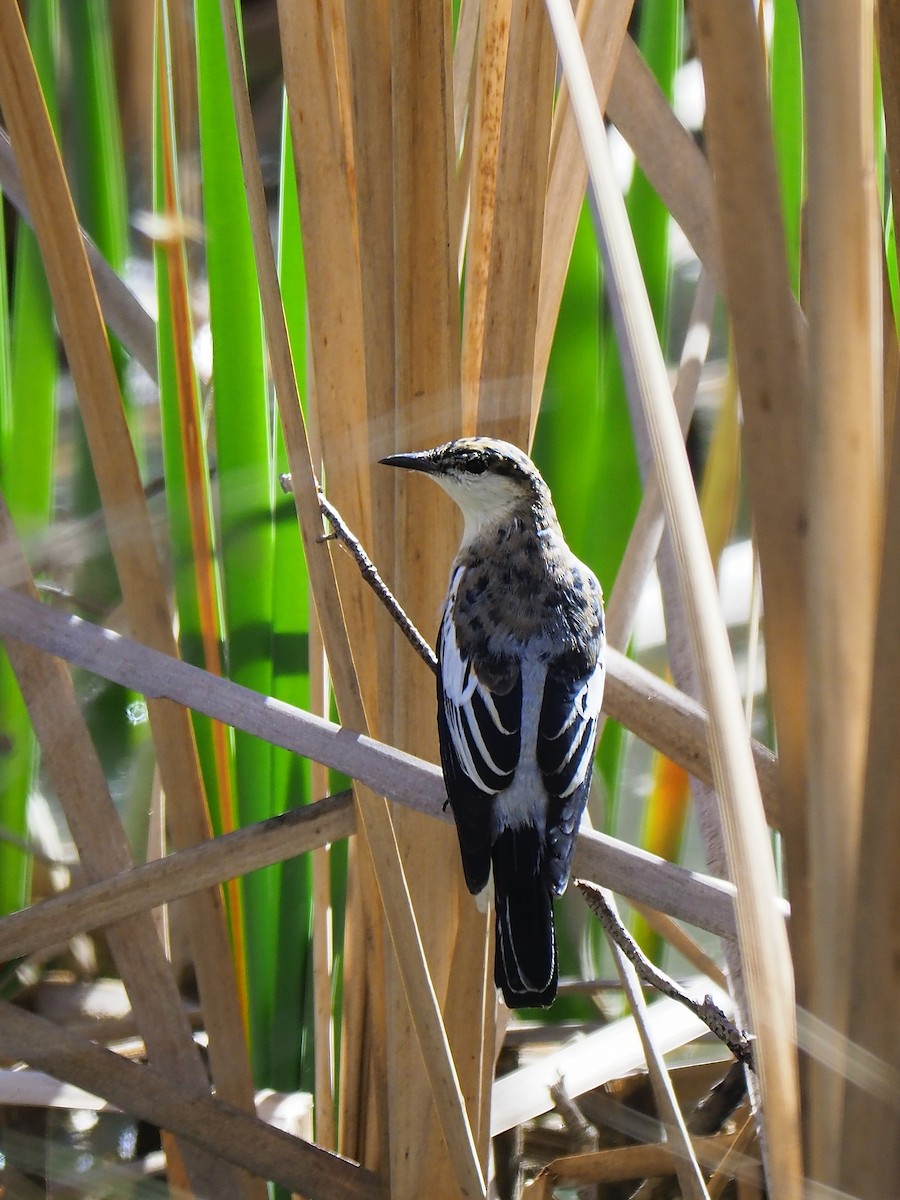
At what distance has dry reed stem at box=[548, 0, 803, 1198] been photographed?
68 cm

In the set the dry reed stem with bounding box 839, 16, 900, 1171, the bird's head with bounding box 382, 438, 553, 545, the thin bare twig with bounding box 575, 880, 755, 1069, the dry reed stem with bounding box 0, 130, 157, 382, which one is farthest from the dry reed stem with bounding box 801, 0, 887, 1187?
the dry reed stem with bounding box 0, 130, 157, 382

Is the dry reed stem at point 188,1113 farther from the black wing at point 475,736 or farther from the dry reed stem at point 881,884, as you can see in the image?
the dry reed stem at point 881,884

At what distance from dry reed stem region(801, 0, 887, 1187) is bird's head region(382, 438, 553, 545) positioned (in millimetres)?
619

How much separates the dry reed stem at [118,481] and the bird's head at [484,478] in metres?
0.36

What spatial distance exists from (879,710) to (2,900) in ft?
6.09

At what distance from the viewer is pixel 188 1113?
1.51 m

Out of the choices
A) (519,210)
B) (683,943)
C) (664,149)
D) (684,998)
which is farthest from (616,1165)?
(664,149)

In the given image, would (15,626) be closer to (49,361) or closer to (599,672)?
(599,672)

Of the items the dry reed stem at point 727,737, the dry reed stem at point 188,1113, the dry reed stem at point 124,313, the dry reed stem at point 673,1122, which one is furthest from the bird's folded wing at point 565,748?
the dry reed stem at point 124,313

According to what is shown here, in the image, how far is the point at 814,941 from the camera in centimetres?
84

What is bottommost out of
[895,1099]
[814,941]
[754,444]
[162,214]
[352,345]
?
[895,1099]

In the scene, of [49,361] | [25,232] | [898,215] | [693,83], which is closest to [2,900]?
[49,361]

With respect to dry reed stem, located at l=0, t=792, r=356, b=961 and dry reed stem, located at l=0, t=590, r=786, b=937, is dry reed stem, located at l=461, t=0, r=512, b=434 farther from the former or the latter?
dry reed stem, located at l=0, t=792, r=356, b=961

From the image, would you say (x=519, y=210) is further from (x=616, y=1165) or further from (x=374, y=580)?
(x=616, y=1165)
